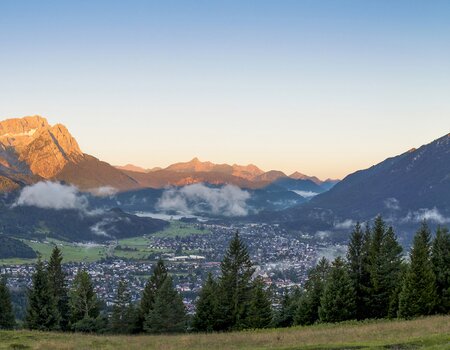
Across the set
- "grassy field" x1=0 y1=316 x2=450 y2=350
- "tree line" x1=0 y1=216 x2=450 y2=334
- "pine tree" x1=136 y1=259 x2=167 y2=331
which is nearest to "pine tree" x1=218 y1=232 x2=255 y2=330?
"tree line" x1=0 y1=216 x2=450 y2=334

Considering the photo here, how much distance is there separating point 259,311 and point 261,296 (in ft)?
6.60

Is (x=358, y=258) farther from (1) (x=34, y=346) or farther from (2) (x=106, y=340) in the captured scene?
(1) (x=34, y=346)

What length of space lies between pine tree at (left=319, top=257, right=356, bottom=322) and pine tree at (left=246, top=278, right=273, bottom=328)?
8.90 metres

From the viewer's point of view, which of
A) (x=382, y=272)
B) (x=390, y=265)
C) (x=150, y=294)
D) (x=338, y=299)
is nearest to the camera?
(x=338, y=299)

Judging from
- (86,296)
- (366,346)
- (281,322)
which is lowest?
(281,322)

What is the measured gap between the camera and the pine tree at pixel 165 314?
2318 inches

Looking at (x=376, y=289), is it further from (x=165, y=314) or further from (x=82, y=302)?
(x=82, y=302)

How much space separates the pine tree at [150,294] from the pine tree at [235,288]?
9.40 m

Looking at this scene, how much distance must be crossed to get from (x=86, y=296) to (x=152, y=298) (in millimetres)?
9731

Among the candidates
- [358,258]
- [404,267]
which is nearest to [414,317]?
[404,267]

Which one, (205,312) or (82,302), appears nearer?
(205,312)

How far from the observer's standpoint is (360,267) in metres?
60.6

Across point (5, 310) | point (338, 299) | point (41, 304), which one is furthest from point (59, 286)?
point (338, 299)

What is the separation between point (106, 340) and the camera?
118 feet
